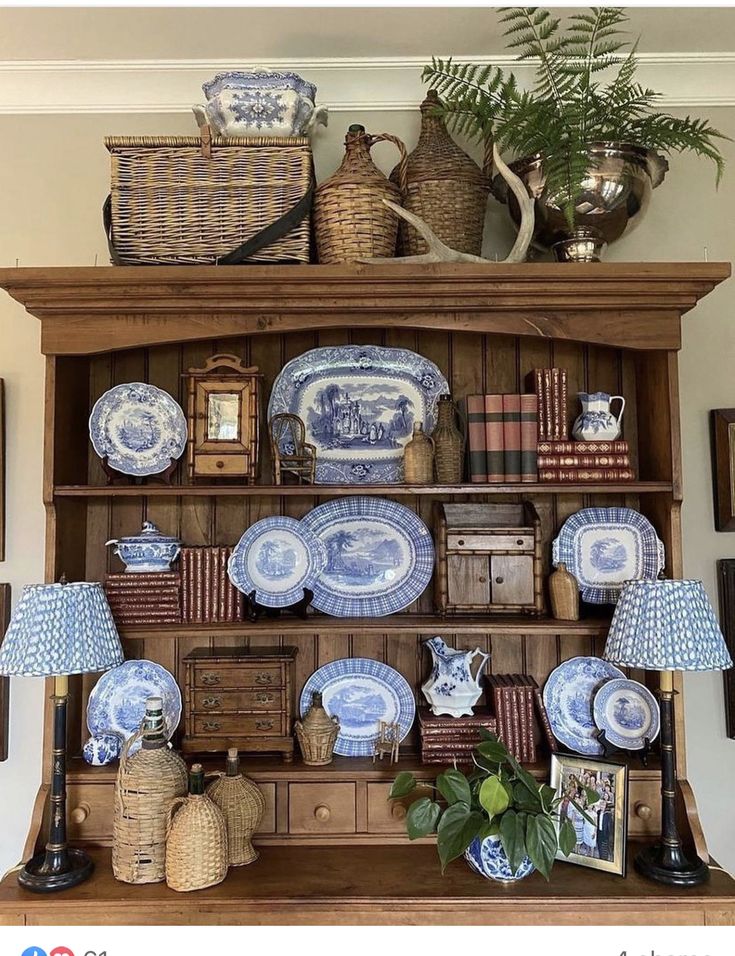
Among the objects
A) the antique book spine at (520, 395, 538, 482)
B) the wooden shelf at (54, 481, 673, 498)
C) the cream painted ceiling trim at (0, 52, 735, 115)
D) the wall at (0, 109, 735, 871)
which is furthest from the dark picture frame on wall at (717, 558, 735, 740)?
the cream painted ceiling trim at (0, 52, 735, 115)

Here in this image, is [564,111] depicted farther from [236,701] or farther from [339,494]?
[236,701]

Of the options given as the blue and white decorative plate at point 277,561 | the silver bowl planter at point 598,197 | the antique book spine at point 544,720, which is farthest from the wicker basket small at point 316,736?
the silver bowl planter at point 598,197

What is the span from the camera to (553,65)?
201 centimetres

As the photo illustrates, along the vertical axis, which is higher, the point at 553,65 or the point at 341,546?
the point at 553,65

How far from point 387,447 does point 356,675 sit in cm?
61

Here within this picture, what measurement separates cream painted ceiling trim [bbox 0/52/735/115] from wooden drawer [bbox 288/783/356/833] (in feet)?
6.02

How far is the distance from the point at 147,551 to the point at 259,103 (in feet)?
3.78

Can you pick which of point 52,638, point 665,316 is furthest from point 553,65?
point 52,638

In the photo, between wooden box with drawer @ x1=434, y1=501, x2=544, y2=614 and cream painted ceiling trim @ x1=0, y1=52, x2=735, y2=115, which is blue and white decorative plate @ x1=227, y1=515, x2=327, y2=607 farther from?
cream painted ceiling trim @ x1=0, y1=52, x2=735, y2=115

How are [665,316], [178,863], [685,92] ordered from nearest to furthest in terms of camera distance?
[178,863]
[665,316]
[685,92]

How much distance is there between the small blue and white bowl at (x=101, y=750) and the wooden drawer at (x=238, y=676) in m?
0.25

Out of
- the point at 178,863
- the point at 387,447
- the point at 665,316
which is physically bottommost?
the point at 178,863

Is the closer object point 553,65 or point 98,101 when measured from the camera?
point 553,65

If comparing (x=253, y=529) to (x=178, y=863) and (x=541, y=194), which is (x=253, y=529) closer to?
(x=178, y=863)
